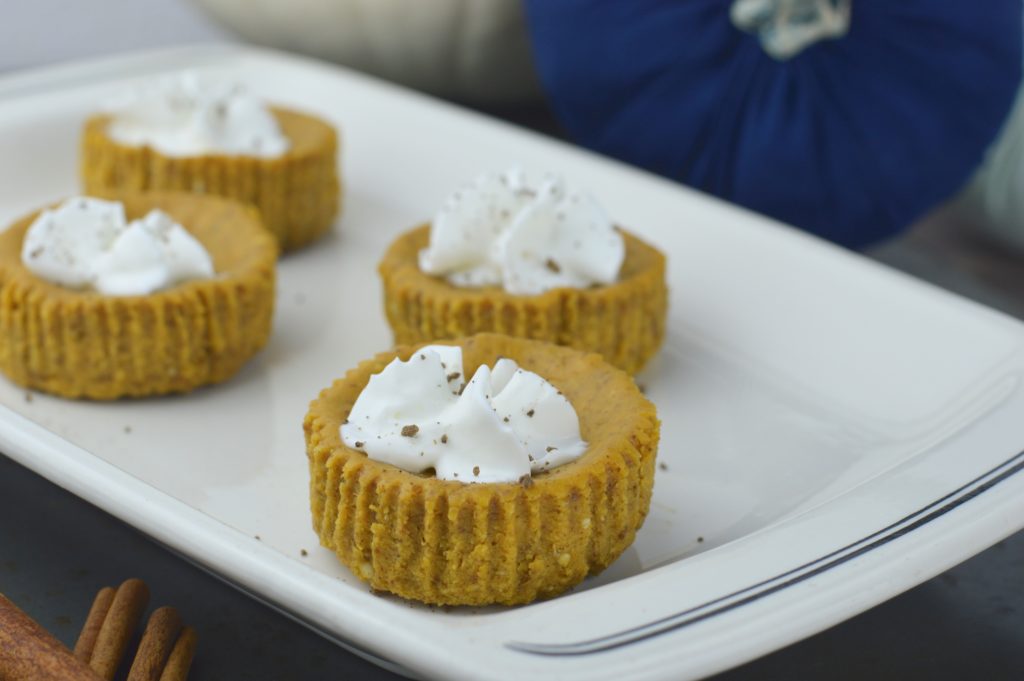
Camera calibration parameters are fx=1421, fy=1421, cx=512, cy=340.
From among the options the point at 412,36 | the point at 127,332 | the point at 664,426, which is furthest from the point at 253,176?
the point at 664,426

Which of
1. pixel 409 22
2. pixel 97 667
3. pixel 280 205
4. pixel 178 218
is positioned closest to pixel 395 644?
pixel 97 667

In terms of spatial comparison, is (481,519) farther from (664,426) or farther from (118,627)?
(664,426)

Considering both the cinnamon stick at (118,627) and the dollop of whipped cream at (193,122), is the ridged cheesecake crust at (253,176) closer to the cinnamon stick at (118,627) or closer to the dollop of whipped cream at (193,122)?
the dollop of whipped cream at (193,122)

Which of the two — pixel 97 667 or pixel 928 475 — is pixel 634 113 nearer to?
pixel 928 475

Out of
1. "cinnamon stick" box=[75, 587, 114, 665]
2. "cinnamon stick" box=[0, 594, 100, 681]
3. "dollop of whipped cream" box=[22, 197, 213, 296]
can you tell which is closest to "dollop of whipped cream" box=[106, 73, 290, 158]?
"dollop of whipped cream" box=[22, 197, 213, 296]

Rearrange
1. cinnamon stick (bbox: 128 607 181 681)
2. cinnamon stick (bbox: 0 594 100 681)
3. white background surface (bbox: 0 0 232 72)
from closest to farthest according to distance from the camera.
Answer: cinnamon stick (bbox: 0 594 100 681)
cinnamon stick (bbox: 128 607 181 681)
white background surface (bbox: 0 0 232 72)

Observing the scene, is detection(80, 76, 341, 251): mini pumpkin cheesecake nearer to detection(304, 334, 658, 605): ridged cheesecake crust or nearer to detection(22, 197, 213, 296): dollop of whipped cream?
detection(22, 197, 213, 296): dollop of whipped cream
